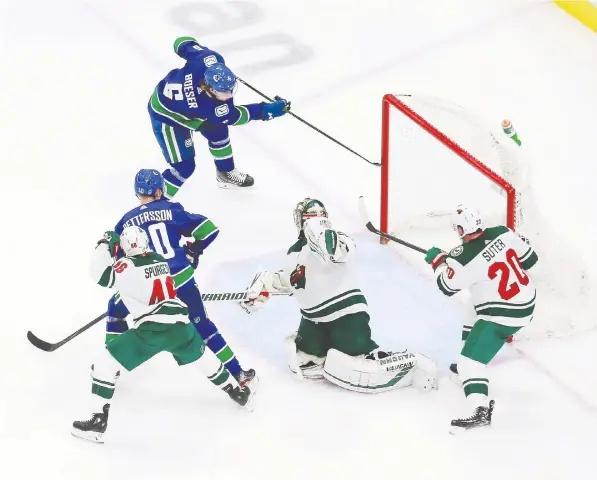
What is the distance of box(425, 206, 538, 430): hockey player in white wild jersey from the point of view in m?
4.23

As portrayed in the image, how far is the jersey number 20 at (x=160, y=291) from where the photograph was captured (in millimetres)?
4082

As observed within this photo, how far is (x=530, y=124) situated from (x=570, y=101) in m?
0.30

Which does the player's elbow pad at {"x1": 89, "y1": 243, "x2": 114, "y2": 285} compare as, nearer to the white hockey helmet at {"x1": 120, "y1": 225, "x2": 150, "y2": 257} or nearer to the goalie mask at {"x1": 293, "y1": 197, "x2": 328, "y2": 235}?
the white hockey helmet at {"x1": 120, "y1": 225, "x2": 150, "y2": 257}

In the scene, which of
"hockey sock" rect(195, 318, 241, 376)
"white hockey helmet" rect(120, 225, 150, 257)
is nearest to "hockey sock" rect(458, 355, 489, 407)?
"hockey sock" rect(195, 318, 241, 376)

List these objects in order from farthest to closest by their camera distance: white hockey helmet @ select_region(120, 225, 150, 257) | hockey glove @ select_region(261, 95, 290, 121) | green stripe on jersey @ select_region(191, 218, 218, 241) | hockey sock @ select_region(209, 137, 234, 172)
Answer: hockey sock @ select_region(209, 137, 234, 172)
hockey glove @ select_region(261, 95, 290, 121)
green stripe on jersey @ select_region(191, 218, 218, 241)
white hockey helmet @ select_region(120, 225, 150, 257)

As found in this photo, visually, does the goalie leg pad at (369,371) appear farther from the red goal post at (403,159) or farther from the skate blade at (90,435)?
the skate blade at (90,435)

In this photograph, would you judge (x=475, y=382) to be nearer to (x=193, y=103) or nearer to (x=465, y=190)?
(x=465, y=190)

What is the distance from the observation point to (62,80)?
21.3ft

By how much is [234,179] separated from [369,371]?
1.57m

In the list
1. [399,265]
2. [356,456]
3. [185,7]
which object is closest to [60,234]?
[399,265]

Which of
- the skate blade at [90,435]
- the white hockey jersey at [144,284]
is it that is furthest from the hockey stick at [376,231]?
the skate blade at [90,435]

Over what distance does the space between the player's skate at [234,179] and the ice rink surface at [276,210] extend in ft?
0.17

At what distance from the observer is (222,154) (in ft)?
18.2

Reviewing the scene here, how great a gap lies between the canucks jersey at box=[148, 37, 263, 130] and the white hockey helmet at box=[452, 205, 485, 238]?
4.30 ft
